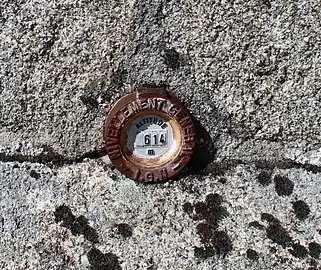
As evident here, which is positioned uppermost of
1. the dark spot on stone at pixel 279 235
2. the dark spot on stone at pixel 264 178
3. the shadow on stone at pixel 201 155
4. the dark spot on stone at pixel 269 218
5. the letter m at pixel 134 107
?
the letter m at pixel 134 107

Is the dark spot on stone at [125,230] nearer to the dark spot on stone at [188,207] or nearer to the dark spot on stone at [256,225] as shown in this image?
the dark spot on stone at [188,207]

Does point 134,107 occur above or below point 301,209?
above

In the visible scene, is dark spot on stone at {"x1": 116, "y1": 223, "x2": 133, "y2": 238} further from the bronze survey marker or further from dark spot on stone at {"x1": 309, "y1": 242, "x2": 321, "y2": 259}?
dark spot on stone at {"x1": 309, "y1": 242, "x2": 321, "y2": 259}

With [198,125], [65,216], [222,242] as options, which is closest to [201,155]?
[198,125]

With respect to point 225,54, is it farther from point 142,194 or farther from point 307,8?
point 142,194

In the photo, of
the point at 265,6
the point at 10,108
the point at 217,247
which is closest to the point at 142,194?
the point at 217,247

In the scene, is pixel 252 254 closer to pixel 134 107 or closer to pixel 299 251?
pixel 299 251

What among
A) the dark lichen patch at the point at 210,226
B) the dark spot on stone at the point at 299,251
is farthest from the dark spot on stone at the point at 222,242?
the dark spot on stone at the point at 299,251
